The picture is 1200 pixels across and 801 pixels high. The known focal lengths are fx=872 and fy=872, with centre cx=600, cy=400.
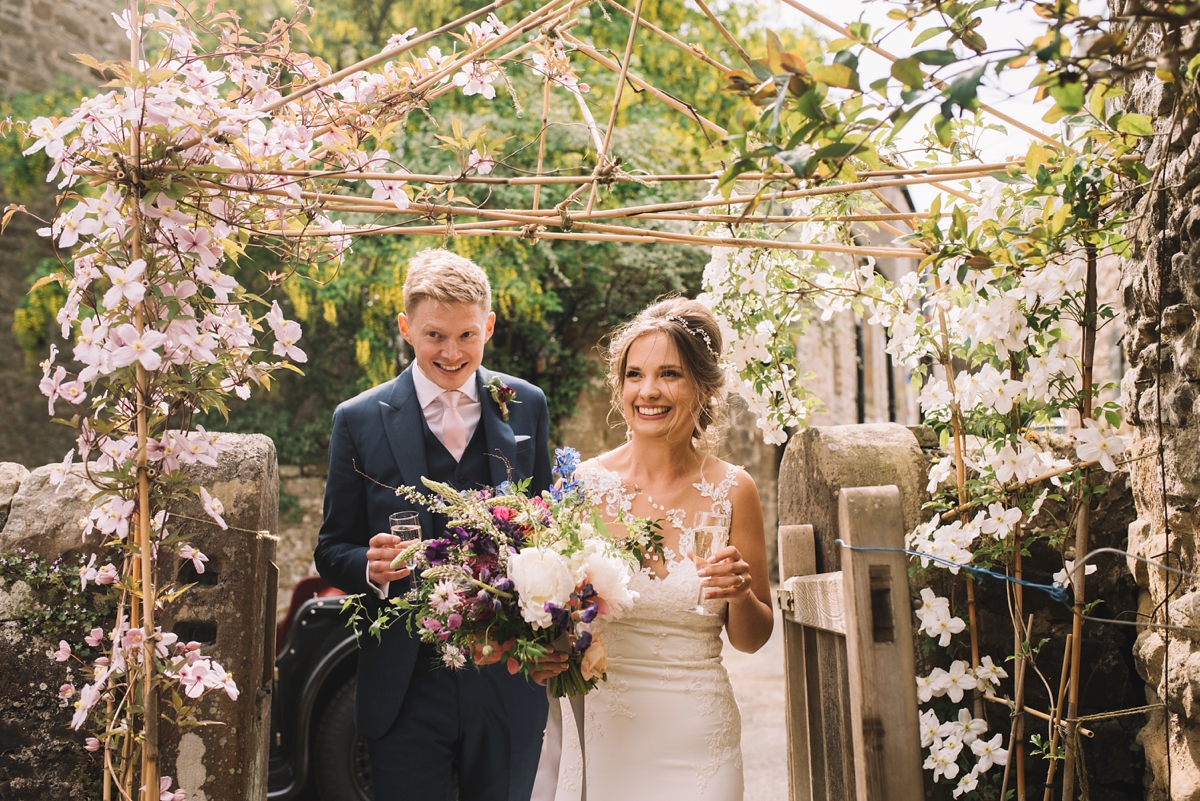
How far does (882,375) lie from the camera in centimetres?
1558

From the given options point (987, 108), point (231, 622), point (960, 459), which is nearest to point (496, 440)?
point (231, 622)

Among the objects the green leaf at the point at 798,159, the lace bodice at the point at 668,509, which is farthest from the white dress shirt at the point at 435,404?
the green leaf at the point at 798,159

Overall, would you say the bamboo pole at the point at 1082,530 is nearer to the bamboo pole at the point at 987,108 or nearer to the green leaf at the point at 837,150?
the bamboo pole at the point at 987,108

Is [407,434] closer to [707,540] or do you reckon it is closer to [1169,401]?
[707,540]

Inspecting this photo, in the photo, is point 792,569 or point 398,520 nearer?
point 398,520

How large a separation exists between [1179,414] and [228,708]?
2.51 meters

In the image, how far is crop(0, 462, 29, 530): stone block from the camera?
2.61 meters

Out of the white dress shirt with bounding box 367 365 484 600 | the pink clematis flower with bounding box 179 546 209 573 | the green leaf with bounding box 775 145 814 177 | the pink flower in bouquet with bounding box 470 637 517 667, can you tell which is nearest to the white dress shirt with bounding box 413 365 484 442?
the white dress shirt with bounding box 367 365 484 600

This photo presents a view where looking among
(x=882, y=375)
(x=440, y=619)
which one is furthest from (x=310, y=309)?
(x=882, y=375)

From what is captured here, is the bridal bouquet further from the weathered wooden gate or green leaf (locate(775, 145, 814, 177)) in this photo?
green leaf (locate(775, 145, 814, 177))

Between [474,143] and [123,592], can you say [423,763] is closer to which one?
[123,592]

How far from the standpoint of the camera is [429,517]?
2.48m

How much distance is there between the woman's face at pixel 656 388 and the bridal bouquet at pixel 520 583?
1.79 feet

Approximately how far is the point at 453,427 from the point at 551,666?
92cm
